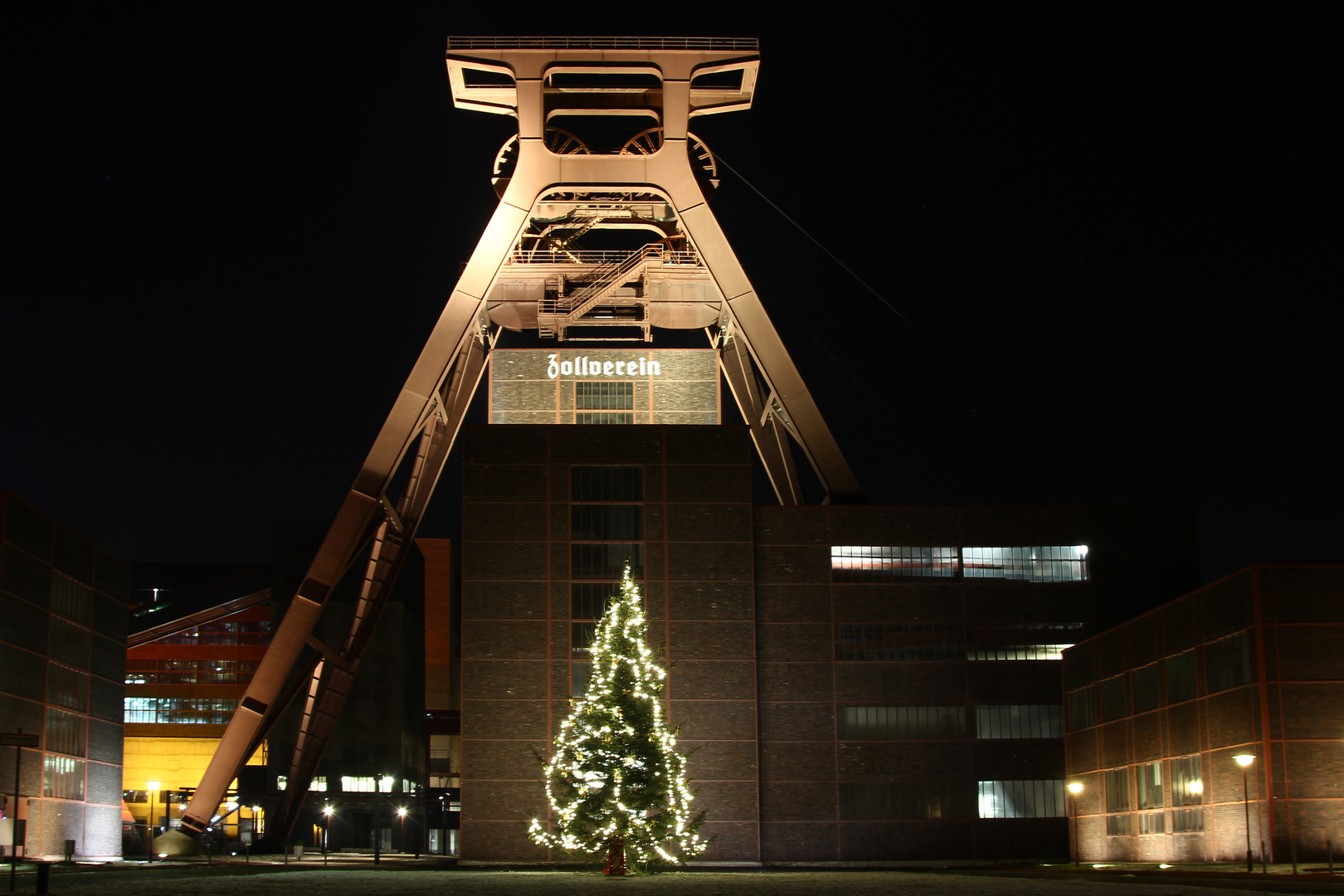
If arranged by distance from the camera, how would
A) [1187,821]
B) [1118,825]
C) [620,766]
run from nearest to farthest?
[620,766] < [1187,821] < [1118,825]

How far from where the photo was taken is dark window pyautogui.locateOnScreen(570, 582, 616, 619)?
138 ft

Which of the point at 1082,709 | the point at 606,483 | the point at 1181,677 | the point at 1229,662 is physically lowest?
the point at 1082,709

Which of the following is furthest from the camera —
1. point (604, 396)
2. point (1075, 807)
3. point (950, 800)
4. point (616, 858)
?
point (604, 396)

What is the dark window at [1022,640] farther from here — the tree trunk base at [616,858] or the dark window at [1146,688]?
the tree trunk base at [616,858]

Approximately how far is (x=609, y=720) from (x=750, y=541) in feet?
36.4

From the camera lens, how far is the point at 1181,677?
34281mm

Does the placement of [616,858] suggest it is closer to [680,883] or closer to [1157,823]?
[680,883]

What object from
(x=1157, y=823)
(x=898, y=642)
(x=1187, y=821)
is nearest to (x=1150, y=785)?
(x=1157, y=823)

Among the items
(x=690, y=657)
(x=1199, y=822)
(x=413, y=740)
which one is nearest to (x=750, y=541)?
(x=690, y=657)

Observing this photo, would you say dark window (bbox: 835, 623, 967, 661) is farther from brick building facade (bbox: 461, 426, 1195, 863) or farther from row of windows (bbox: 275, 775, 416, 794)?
row of windows (bbox: 275, 775, 416, 794)

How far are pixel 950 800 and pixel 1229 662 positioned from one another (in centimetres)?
1377

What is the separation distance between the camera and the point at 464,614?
136 ft

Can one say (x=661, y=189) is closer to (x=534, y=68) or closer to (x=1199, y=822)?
(x=534, y=68)

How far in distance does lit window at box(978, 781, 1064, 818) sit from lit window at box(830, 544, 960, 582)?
645cm
